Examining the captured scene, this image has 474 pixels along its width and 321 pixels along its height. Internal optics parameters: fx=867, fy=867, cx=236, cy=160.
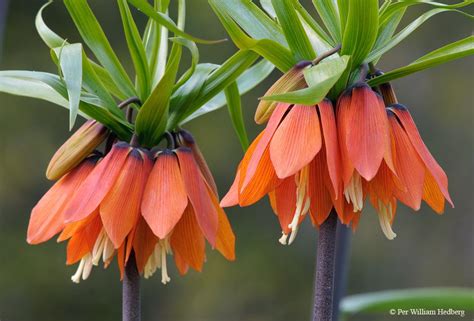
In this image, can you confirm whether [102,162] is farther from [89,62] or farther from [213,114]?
[213,114]

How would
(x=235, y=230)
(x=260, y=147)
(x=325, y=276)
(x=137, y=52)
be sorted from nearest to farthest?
(x=325, y=276) → (x=260, y=147) → (x=137, y=52) → (x=235, y=230)

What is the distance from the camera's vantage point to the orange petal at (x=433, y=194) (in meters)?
1.12

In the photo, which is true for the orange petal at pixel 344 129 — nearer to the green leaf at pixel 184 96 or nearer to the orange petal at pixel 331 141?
the orange petal at pixel 331 141

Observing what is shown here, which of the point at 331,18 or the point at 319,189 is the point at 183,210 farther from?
the point at 331,18

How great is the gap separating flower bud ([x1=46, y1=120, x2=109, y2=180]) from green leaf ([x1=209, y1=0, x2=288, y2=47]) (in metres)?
0.24

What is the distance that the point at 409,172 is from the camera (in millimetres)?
1050

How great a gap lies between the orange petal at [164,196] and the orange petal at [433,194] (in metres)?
0.31

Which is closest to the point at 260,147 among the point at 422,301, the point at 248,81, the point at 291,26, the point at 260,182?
the point at 260,182

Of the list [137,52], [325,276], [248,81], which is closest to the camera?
[325,276]

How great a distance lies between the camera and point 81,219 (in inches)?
42.3

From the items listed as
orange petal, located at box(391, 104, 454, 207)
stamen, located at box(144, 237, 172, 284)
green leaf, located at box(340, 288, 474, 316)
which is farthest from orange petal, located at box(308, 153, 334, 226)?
green leaf, located at box(340, 288, 474, 316)

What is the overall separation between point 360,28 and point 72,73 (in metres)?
0.34

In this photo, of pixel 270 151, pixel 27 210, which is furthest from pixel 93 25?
pixel 27 210

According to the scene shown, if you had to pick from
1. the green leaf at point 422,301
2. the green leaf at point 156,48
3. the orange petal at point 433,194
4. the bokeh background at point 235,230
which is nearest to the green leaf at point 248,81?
the green leaf at point 156,48
